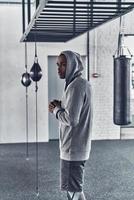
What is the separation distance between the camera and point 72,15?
4184mm

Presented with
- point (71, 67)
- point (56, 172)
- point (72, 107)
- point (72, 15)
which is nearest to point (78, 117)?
point (72, 107)

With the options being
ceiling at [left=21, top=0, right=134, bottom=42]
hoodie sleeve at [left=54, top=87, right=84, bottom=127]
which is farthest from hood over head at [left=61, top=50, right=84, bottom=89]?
ceiling at [left=21, top=0, right=134, bottom=42]

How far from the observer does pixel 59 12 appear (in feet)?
13.1

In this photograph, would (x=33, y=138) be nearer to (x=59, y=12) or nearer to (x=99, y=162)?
(x=99, y=162)

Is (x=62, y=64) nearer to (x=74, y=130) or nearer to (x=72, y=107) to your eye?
(x=72, y=107)

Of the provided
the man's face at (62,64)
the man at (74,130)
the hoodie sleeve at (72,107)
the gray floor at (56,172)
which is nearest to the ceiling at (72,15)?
the man's face at (62,64)

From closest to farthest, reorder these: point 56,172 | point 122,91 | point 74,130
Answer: point 74,130, point 122,91, point 56,172

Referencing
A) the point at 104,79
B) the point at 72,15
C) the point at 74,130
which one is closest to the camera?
the point at 74,130

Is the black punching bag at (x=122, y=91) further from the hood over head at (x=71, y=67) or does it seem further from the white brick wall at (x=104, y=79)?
the white brick wall at (x=104, y=79)

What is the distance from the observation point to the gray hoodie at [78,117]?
270cm

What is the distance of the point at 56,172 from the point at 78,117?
2.98 meters

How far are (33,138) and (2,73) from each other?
1.66 meters

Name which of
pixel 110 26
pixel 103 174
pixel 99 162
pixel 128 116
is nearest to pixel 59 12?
pixel 128 116

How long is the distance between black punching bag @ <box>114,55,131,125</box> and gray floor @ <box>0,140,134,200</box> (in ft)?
3.44
